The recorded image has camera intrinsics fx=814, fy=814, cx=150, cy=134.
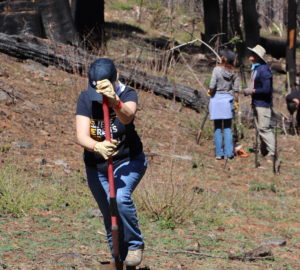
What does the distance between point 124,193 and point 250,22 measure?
51.8 ft

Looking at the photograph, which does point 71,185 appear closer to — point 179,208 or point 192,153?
point 179,208

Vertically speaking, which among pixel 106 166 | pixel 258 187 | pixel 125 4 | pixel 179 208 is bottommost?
pixel 125 4

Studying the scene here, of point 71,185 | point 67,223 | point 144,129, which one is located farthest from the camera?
point 144,129

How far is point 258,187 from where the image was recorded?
9.24 m

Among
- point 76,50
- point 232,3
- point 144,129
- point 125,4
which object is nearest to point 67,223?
point 144,129

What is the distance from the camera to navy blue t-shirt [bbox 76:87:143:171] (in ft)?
16.1

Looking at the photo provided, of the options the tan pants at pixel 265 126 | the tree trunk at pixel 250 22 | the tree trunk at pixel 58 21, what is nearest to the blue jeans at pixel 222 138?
the tan pants at pixel 265 126

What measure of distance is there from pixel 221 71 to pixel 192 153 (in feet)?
4.04

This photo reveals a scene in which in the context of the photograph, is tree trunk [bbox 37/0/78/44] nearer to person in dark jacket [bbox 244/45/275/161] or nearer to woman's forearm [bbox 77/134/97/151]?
person in dark jacket [bbox 244/45/275/161]

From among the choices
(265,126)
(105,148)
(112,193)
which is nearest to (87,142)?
(105,148)

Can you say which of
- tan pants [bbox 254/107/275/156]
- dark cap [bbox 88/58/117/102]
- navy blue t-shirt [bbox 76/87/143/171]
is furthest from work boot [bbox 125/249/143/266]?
tan pants [bbox 254/107/275/156]

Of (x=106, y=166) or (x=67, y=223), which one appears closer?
(x=106, y=166)

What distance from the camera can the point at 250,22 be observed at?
2019cm

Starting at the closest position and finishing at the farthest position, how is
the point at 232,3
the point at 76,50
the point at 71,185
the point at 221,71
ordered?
the point at 71,185, the point at 221,71, the point at 76,50, the point at 232,3
